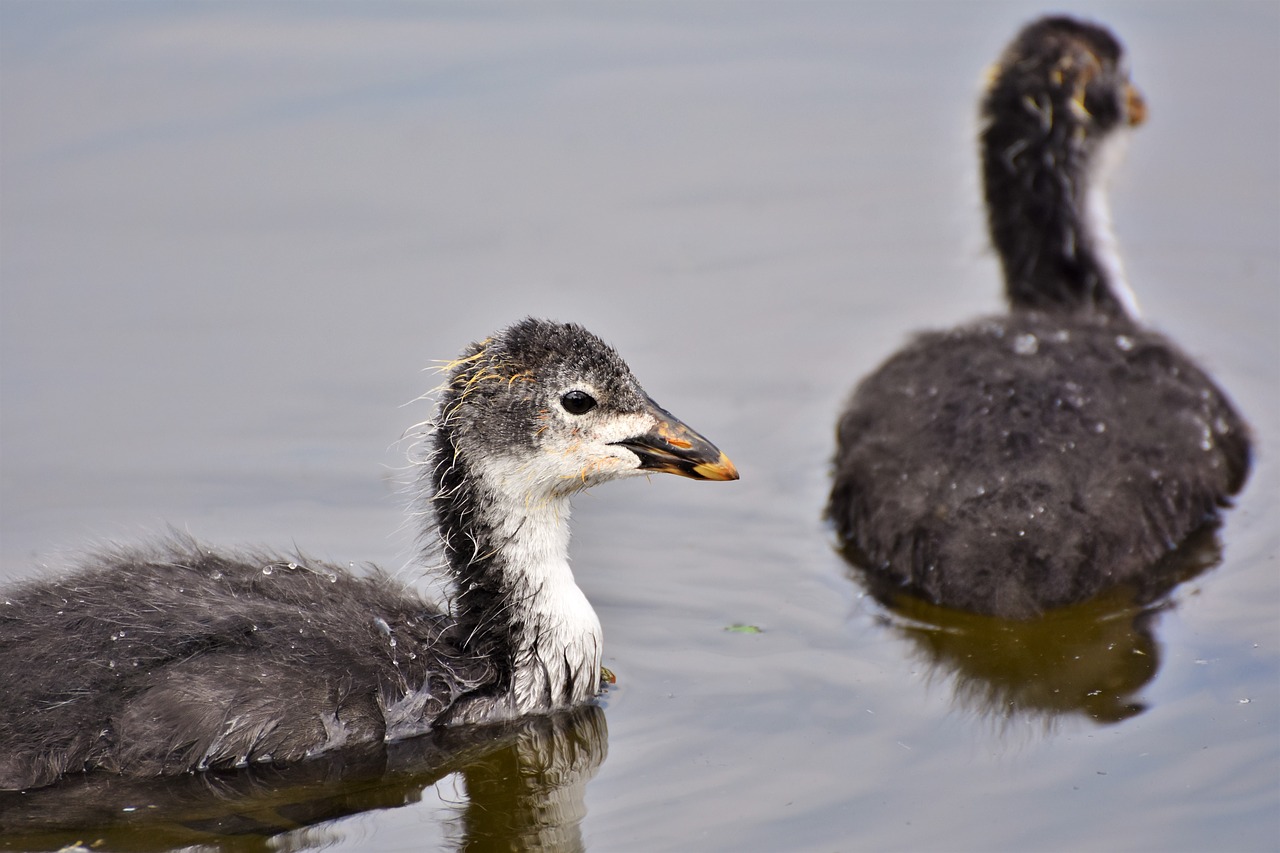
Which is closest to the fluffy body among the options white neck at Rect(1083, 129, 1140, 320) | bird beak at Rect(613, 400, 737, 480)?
white neck at Rect(1083, 129, 1140, 320)

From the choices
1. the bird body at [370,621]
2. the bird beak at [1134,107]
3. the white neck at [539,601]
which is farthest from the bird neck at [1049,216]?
the white neck at [539,601]

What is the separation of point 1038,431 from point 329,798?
3428 mm

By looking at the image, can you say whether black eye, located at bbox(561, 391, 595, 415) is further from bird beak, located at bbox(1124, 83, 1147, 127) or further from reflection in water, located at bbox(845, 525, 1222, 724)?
bird beak, located at bbox(1124, 83, 1147, 127)

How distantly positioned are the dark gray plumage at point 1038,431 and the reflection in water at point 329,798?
181 centimetres

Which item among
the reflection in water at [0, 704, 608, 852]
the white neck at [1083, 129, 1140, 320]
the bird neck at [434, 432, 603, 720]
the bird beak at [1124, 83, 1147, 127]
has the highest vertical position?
the bird beak at [1124, 83, 1147, 127]

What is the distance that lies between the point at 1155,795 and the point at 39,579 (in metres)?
4.21

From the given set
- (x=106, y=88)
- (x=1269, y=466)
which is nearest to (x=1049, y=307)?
(x=1269, y=466)

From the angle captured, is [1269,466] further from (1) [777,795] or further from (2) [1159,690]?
(1) [777,795]

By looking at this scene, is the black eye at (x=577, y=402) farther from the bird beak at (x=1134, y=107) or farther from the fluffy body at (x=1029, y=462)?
the bird beak at (x=1134, y=107)

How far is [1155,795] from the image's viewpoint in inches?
244

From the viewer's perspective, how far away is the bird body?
6.05 m

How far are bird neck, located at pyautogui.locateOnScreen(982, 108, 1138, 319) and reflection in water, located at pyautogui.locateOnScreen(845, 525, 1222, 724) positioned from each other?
2159 millimetres

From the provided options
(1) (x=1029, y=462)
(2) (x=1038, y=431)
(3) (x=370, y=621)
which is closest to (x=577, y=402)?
(3) (x=370, y=621)

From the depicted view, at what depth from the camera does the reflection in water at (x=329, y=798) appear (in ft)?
19.5
